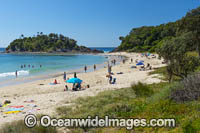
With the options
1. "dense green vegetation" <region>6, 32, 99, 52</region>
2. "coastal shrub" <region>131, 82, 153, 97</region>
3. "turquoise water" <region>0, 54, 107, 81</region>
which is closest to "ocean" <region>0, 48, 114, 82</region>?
"turquoise water" <region>0, 54, 107, 81</region>

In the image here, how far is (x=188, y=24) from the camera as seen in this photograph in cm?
1802

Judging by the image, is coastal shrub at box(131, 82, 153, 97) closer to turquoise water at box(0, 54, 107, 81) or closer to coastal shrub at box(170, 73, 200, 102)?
coastal shrub at box(170, 73, 200, 102)

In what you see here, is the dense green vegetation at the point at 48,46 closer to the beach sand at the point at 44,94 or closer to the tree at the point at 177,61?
the beach sand at the point at 44,94

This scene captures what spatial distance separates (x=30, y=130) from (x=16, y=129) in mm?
606

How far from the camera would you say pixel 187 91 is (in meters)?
6.43

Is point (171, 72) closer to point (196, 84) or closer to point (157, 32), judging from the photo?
point (196, 84)

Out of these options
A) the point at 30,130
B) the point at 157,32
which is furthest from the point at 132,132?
the point at 157,32

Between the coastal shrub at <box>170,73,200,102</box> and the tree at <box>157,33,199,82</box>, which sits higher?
the tree at <box>157,33,199,82</box>

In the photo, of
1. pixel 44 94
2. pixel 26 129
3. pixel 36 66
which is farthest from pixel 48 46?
pixel 26 129

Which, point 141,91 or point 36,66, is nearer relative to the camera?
point 141,91

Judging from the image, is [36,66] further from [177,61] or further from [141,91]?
[141,91]

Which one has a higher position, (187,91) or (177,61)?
(177,61)

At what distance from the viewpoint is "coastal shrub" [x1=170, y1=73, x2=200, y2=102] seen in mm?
6181

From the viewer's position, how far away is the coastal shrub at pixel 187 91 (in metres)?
6.18
